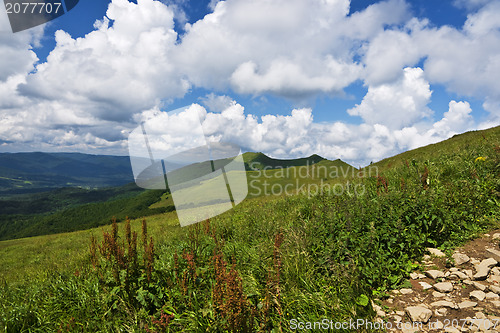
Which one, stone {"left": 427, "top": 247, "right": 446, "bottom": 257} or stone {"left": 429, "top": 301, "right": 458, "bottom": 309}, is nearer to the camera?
stone {"left": 429, "top": 301, "right": 458, "bottom": 309}

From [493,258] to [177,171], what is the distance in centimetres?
857

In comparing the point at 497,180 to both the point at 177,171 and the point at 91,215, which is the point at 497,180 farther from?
the point at 91,215

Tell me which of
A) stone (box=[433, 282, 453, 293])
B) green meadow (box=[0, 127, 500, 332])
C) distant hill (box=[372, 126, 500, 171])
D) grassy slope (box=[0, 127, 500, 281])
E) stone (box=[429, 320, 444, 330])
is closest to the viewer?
stone (box=[429, 320, 444, 330])

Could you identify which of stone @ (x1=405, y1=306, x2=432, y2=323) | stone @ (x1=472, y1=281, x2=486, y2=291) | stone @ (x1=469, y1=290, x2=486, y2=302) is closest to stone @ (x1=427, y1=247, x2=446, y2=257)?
stone @ (x1=472, y1=281, x2=486, y2=291)

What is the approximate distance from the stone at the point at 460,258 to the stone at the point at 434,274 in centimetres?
57

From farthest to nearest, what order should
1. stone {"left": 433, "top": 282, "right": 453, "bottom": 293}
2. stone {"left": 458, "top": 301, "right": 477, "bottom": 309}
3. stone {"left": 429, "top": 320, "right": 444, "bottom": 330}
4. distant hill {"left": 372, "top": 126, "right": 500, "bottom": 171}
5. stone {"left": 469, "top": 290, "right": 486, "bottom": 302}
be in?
distant hill {"left": 372, "top": 126, "right": 500, "bottom": 171}, stone {"left": 433, "top": 282, "right": 453, "bottom": 293}, stone {"left": 469, "top": 290, "right": 486, "bottom": 302}, stone {"left": 458, "top": 301, "right": 477, "bottom": 309}, stone {"left": 429, "top": 320, "right": 444, "bottom": 330}

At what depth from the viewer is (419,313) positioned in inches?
156

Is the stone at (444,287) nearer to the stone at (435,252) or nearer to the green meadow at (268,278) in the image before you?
the green meadow at (268,278)

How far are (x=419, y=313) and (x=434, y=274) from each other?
49.5 inches

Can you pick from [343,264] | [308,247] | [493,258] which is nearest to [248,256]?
[308,247]

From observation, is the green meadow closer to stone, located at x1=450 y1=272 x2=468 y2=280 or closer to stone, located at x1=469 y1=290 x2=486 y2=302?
stone, located at x1=450 y1=272 x2=468 y2=280

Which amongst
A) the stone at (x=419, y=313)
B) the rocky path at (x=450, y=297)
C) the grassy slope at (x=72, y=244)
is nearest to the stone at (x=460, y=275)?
the rocky path at (x=450, y=297)

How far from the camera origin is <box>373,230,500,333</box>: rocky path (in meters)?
3.78

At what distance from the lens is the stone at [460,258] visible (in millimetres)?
5059
